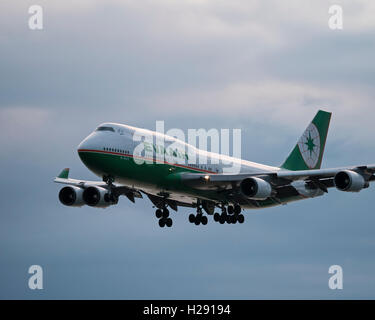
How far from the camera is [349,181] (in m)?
66.1

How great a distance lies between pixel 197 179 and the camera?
68.0 m

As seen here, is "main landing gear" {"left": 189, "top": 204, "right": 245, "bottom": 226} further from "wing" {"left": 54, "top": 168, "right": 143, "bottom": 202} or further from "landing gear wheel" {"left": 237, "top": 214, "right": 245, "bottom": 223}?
"wing" {"left": 54, "top": 168, "right": 143, "bottom": 202}

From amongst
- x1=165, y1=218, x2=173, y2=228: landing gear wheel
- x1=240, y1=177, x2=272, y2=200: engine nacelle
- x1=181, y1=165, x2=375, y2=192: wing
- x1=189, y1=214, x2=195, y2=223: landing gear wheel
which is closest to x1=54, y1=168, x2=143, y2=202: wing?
x1=165, y1=218, x2=173, y2=228: landing gear wheel

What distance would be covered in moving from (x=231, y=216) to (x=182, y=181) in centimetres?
814

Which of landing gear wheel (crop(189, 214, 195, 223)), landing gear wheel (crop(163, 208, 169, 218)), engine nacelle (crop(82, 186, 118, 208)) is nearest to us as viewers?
engine nacelle (crop(82, 186, 118, 208))

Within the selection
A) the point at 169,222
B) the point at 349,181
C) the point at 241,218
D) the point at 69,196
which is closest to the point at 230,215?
the point at 241,218

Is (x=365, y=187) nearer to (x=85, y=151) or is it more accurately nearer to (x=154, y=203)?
(x=154, y=203)

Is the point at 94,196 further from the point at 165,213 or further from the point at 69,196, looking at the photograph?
A: the point at 165,213

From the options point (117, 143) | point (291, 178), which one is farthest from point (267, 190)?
point (117, 143)

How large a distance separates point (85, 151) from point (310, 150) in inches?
1185

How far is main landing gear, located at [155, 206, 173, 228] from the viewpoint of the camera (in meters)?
73.6

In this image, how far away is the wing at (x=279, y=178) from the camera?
67.6 meters

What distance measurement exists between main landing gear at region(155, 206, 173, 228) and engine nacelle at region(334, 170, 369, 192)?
1619cm
